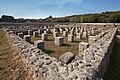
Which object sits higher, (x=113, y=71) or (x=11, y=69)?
(x=11, y=69)

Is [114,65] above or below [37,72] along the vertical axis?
below

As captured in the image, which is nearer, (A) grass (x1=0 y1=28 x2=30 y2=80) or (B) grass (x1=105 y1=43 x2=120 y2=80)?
(A) grass (x1=0 y1=28 x2=30 y2=80)

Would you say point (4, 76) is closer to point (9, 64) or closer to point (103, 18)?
point (9, 64)

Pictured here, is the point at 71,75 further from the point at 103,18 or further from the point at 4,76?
the point at 103,18

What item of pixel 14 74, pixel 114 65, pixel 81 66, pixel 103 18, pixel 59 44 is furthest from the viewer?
pixel 103 18

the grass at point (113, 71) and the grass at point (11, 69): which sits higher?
the grass at point (11, 69)

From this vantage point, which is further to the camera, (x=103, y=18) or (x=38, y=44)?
(x=103, y=18)

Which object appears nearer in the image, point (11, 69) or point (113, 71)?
point (11, 69)

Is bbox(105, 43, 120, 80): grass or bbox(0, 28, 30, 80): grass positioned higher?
bbox(0, 28, 30, 80): grass

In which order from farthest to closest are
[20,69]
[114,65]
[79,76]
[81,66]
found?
[114,65] < [20,69] < [81,66] < [79,76]

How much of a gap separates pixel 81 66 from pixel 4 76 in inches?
119

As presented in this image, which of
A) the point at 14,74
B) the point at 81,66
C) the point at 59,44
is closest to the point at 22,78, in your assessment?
the point at 14,74

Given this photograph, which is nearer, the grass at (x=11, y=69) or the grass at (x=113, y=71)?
the grass at (x=11, y=69)

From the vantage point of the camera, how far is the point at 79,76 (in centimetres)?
358
